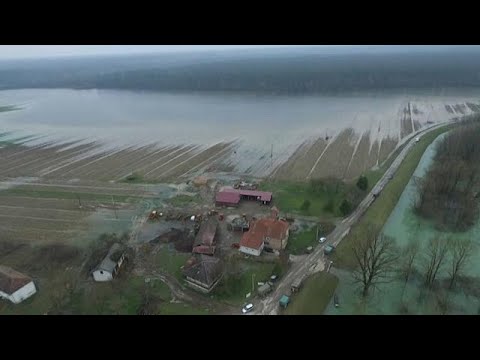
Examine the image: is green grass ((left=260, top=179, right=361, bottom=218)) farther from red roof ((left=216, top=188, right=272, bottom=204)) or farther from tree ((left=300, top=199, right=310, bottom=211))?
red roof ((left=216, top=188, right=272, bottom=204))

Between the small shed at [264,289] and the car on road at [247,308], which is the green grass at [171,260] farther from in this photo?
the small shed at [264,289]

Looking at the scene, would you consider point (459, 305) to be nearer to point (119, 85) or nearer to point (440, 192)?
point (440, 192)

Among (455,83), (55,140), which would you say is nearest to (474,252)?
(55,140)

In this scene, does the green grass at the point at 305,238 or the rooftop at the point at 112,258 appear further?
the green grass at the point at 305,238

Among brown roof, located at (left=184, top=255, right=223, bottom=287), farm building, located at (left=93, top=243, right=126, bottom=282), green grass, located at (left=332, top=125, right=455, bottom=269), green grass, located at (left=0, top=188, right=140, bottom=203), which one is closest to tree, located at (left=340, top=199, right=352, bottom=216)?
green grass, located at (left=332, top=125, right=455, bottom=269)

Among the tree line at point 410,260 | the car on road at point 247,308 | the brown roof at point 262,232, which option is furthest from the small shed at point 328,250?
the car on road at point 247,308

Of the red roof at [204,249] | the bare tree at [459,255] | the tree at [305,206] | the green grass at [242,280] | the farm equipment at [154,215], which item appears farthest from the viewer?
the tree at [305,206]
